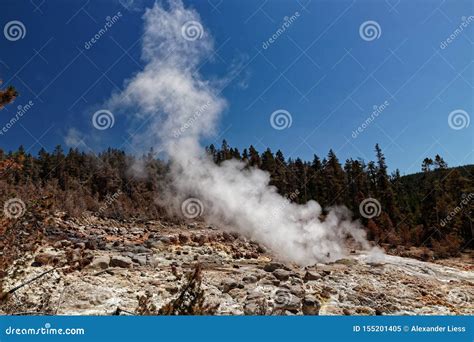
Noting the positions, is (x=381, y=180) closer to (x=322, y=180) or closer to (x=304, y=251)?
(x=322, y=180)

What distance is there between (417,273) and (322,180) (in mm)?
32264

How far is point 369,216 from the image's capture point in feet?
117

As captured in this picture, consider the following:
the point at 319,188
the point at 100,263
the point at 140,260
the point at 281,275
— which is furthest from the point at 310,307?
the point at 319,188

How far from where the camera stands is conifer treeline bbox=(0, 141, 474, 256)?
101ft

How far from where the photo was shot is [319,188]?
46.2m

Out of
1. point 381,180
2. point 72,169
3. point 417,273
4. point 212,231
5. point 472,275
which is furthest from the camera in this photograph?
point 72,169

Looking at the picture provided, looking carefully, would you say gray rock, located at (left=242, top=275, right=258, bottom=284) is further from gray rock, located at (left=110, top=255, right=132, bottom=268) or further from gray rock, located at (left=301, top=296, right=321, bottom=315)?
gray rock, located at (left=110, top=255, right=132, bottom=268)

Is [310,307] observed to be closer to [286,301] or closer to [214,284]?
[286,301]

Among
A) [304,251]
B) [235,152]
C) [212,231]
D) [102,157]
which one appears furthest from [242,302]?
[102,157]

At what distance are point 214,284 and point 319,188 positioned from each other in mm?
38200

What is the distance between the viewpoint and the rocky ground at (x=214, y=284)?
25.0 ft

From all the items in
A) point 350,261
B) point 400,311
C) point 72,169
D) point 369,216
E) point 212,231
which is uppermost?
point 72,169

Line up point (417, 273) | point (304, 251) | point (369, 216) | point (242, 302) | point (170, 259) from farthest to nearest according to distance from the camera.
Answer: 1. point (369, 216)
2. point (304, 251)
3. point (417, 273)
4. point (170, 259)
5. point (242, 302)

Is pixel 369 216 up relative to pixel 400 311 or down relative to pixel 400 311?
up
